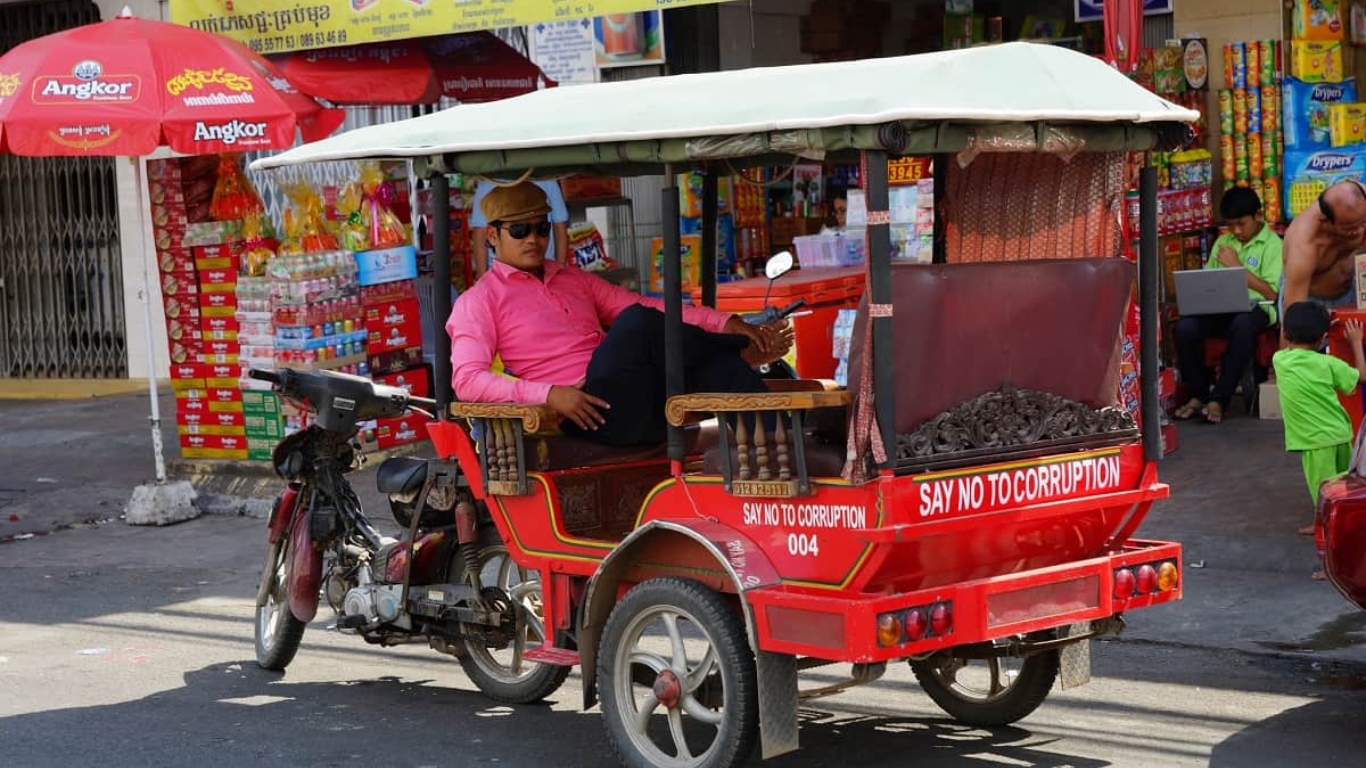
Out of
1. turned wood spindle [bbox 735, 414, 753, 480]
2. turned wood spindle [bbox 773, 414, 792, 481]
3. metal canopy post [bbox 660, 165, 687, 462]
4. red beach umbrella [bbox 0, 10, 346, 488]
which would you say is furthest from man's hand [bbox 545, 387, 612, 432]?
red beach umbrella [bbox 0, 10, 346, 488]

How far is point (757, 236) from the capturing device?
12906mm

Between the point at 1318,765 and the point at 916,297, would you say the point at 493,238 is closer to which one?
the point at 916,297

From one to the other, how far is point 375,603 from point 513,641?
583mm

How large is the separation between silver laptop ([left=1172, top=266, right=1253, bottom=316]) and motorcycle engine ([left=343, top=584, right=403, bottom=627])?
230 inches

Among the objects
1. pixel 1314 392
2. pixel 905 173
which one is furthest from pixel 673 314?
pixel 905 173

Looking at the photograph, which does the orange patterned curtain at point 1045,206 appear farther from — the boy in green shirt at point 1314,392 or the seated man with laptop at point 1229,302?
the seated man with laptop at point 1229,302

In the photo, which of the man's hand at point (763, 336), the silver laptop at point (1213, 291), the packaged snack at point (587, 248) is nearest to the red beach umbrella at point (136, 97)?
the packaged snack at point (587, 248)

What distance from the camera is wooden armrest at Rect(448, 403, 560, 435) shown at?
238 inches

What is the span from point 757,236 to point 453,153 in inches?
272

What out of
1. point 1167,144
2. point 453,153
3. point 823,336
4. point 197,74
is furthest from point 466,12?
point 1167,144

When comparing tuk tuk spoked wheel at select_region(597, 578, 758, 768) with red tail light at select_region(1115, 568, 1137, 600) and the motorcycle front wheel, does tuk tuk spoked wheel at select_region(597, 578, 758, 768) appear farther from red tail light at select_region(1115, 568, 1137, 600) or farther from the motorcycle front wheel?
the motorcycle front wheel

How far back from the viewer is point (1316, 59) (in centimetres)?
1136

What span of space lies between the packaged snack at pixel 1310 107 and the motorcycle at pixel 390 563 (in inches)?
256

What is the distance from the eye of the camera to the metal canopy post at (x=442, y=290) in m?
6.45
